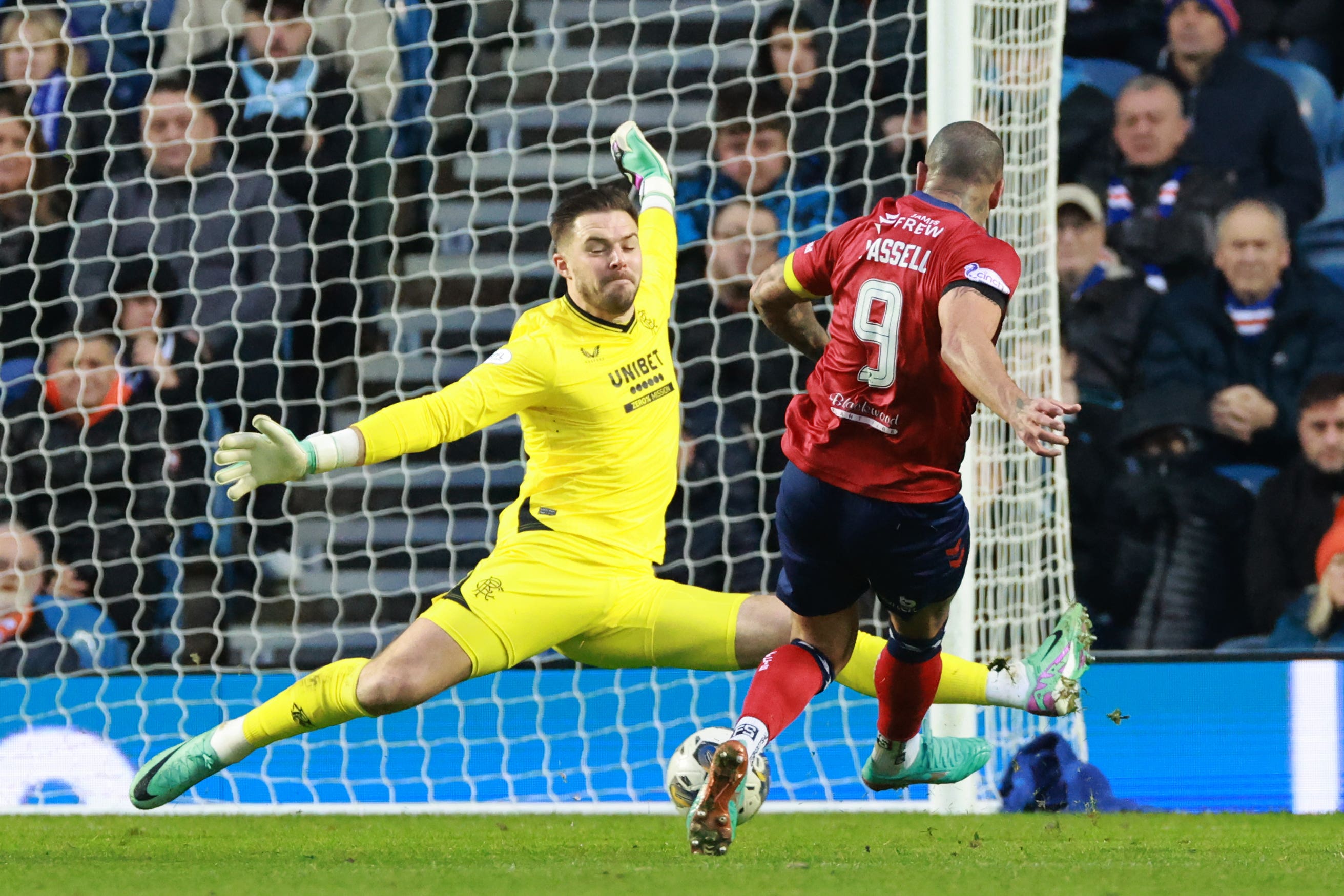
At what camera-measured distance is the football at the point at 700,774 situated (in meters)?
3.83

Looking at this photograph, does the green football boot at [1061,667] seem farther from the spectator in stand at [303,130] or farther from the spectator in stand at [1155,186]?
the spectator in stand at [303,130]

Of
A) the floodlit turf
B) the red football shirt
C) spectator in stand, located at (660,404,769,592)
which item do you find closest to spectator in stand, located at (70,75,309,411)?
spectator in stand, located at (660,404,769,592)

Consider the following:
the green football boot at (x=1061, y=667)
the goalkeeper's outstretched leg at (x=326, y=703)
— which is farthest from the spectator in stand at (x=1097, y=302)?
the goalkeeper's outstretched leg at (x=326, y=703)

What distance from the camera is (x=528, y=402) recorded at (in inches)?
191

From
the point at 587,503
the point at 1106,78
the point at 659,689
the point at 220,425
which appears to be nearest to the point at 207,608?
the point at 220,425

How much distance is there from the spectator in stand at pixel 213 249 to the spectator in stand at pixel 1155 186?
12.4 feet

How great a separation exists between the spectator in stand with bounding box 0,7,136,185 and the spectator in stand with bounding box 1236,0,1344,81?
5.35 m

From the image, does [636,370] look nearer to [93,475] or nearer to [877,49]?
[877,49]

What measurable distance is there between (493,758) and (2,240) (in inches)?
135

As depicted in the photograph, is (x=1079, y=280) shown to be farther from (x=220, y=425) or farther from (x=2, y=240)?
(x=2, y=240)

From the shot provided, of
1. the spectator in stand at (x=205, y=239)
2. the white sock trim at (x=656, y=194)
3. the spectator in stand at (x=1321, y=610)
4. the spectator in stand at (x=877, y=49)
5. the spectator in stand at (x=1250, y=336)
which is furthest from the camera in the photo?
the spectator in stand at (x=877, y=49)

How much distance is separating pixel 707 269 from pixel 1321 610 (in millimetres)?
3015

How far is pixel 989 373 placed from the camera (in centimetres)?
353

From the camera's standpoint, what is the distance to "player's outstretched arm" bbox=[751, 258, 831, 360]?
444 centimetres
